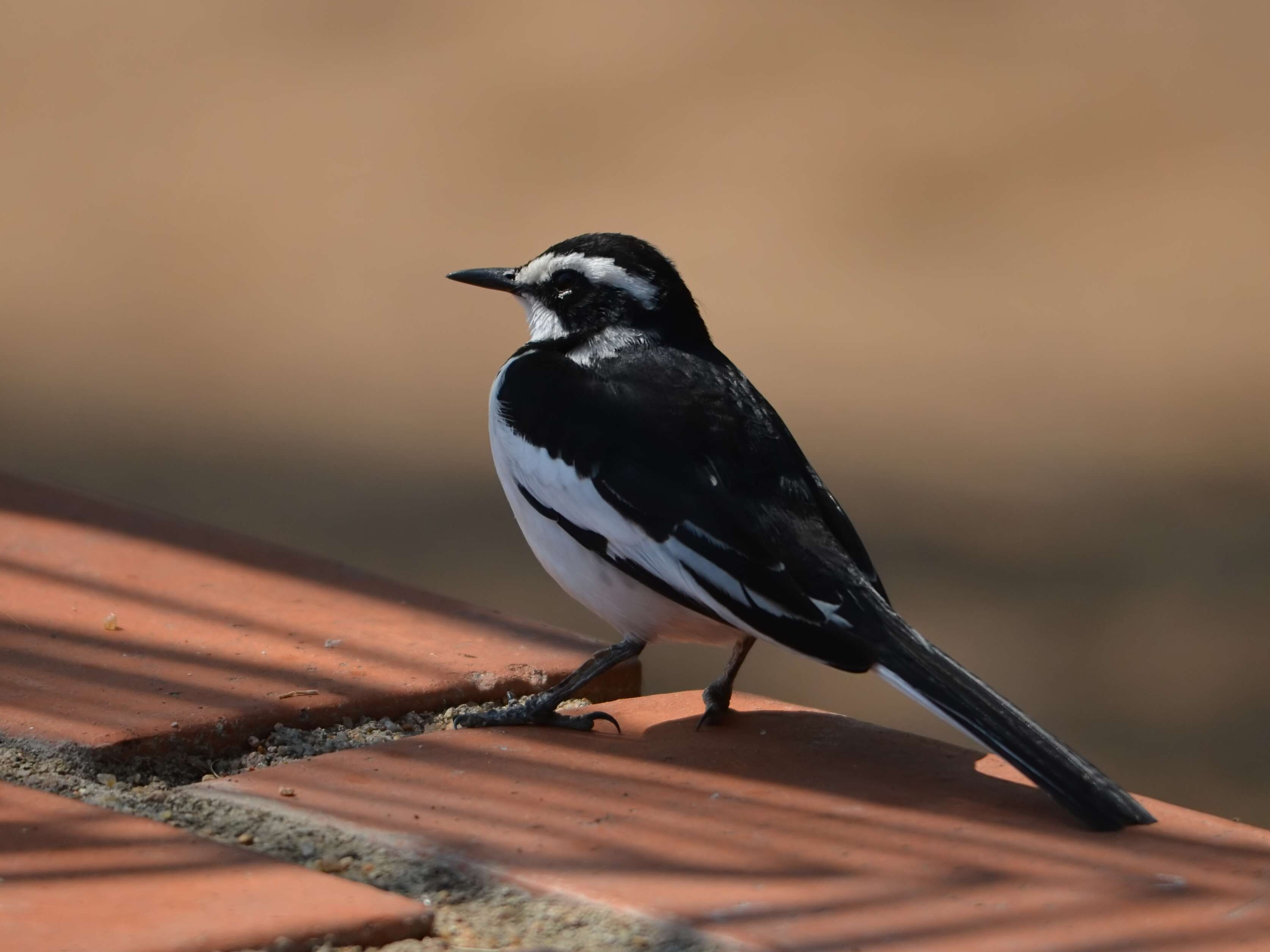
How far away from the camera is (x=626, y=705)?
2.41 metres

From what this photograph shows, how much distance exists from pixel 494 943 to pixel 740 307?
691 centimetres

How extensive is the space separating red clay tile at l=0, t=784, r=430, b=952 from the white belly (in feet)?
3.22

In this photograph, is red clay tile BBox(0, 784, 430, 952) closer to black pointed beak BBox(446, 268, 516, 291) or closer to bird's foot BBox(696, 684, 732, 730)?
bird's foot BBox(696, 684, 732, 730)

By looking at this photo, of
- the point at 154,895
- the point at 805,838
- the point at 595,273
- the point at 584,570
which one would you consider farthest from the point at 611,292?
the point at 154,895

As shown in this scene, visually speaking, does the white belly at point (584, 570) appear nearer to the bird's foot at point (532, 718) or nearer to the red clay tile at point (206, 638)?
the red clay tile at point (206, 638)

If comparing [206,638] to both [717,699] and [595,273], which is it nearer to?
[717,699]

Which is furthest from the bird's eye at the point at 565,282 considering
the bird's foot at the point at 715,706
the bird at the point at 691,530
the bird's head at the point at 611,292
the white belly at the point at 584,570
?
the bird's foot at the point at 715,706

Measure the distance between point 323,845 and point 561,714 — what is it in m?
0.65

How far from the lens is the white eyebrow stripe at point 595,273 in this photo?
3.06 m

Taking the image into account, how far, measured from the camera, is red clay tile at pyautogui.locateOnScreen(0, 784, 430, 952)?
1387 millimetres

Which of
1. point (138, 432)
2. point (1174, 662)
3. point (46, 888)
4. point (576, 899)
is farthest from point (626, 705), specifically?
point (138, 432)

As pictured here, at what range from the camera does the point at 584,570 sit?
258cm

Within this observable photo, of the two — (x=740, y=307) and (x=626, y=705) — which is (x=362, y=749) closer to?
(x=626, y=705)

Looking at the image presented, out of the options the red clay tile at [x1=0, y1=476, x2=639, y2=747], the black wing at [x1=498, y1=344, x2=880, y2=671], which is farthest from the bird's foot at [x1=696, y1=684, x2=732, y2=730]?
the red clay tile at [x1=0, y1=476, x2=639, y2=747]
